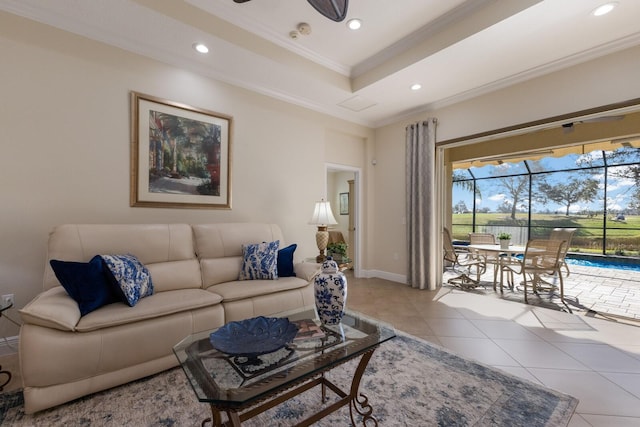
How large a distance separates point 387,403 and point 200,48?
3.44 m

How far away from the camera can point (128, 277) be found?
6.59 feet

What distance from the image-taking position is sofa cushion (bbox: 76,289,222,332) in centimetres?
170

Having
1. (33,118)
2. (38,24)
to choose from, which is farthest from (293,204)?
(38,24)

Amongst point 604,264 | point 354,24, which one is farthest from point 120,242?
point 604,264

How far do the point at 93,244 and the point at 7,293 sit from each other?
31.0 inches

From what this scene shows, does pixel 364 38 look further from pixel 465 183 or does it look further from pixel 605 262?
pixel 605 262

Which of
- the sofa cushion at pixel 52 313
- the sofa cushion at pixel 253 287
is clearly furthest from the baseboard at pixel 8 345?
the sofa cushion at pixel 253 287

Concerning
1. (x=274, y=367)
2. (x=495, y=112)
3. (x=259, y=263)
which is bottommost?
(x=274, y=367)

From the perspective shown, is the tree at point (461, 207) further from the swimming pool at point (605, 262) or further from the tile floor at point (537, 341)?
the tile floor at point (537, 341)

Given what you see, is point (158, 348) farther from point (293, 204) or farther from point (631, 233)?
point (631, 233)

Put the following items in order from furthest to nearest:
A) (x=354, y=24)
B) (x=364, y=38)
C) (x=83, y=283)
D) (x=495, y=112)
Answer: (x=495, y=112) < (x=364, y=38) < (x=354, y=24) < (x=83, y=283)

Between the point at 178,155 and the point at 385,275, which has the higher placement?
the point at 178,155

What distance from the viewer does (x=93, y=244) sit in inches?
87.0

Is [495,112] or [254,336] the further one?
[495,112]
